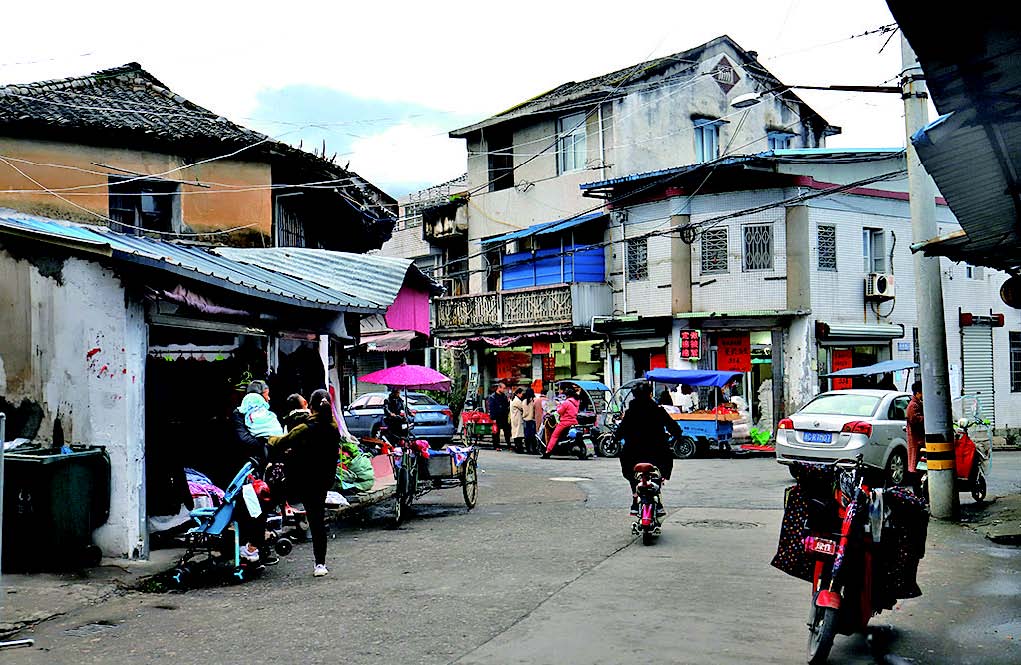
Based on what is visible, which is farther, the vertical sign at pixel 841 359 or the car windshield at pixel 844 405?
the vertical sign at pixel 841 359

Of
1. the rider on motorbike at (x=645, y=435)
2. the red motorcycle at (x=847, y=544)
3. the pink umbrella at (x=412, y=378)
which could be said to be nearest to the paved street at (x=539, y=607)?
the red motorcycle at (x=847, y=544)

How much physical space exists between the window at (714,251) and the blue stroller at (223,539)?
2191 cm

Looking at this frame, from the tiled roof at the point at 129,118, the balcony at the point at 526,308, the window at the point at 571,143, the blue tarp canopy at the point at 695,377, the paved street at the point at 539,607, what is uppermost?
the window at the point at 571,143

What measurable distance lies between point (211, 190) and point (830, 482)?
46.4ft

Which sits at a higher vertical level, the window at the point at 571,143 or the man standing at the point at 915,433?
the window at the point at 571,143

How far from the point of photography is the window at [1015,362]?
32.4m

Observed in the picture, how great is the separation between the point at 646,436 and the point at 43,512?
644 cm

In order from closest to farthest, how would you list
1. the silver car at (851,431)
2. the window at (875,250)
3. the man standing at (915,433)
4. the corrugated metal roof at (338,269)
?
the man standing at (915,433), the corrugated metal roof at (338,269), the silver car at (851,431), the window at (875,250)

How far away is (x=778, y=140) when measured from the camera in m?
35.7

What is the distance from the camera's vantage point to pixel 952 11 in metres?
4.54

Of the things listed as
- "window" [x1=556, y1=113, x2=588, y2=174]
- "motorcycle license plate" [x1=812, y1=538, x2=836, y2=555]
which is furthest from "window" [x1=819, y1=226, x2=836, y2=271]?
"motorcycle license plate" [x1=812, y1=538, x2=836, y2=555]

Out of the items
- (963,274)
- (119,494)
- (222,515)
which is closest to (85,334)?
(119,494)

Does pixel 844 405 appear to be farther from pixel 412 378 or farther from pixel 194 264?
pixel 194 264

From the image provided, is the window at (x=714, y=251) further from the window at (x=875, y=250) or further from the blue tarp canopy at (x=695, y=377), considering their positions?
the blue tarp canopy at (x=695, y=377)
